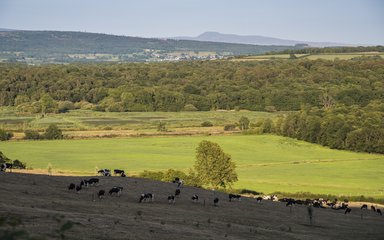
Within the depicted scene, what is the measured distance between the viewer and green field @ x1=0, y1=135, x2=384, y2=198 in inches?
3118

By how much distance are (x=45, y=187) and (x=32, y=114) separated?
126 meters

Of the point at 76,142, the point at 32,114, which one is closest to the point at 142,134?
the point at 76,142

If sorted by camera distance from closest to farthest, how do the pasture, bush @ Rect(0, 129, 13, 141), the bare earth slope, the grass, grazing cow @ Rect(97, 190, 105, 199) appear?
the bare earth slope
grazing cow @ Rect(97, 190, 105, 199)
bush @ Rect(0, 129, 13, 141)
the pasture
the grass

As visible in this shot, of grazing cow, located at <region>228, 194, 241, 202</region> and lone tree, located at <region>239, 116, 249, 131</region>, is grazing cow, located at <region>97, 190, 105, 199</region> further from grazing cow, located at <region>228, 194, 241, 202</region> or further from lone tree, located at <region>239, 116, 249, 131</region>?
lone tree, located at <region>239, 116, 249, 131</region>

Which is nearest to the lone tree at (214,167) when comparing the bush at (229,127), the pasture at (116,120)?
the pasture at (116,120)

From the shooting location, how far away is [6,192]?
3769 cm

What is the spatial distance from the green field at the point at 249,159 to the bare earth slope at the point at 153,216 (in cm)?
2370

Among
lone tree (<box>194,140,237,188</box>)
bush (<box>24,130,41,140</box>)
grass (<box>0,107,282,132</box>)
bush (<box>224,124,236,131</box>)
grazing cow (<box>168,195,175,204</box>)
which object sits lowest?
grass (<box>0,107,282,132</box>)

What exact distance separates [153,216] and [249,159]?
64793mm

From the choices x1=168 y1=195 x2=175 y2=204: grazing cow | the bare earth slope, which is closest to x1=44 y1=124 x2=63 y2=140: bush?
the bare earth slope

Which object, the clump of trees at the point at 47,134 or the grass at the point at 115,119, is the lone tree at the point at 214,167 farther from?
the grass at the point at 115,119

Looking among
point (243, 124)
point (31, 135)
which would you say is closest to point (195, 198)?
point (31, 135)

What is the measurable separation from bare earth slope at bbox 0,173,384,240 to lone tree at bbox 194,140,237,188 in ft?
65.3

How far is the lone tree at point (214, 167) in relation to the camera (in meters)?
73.2
